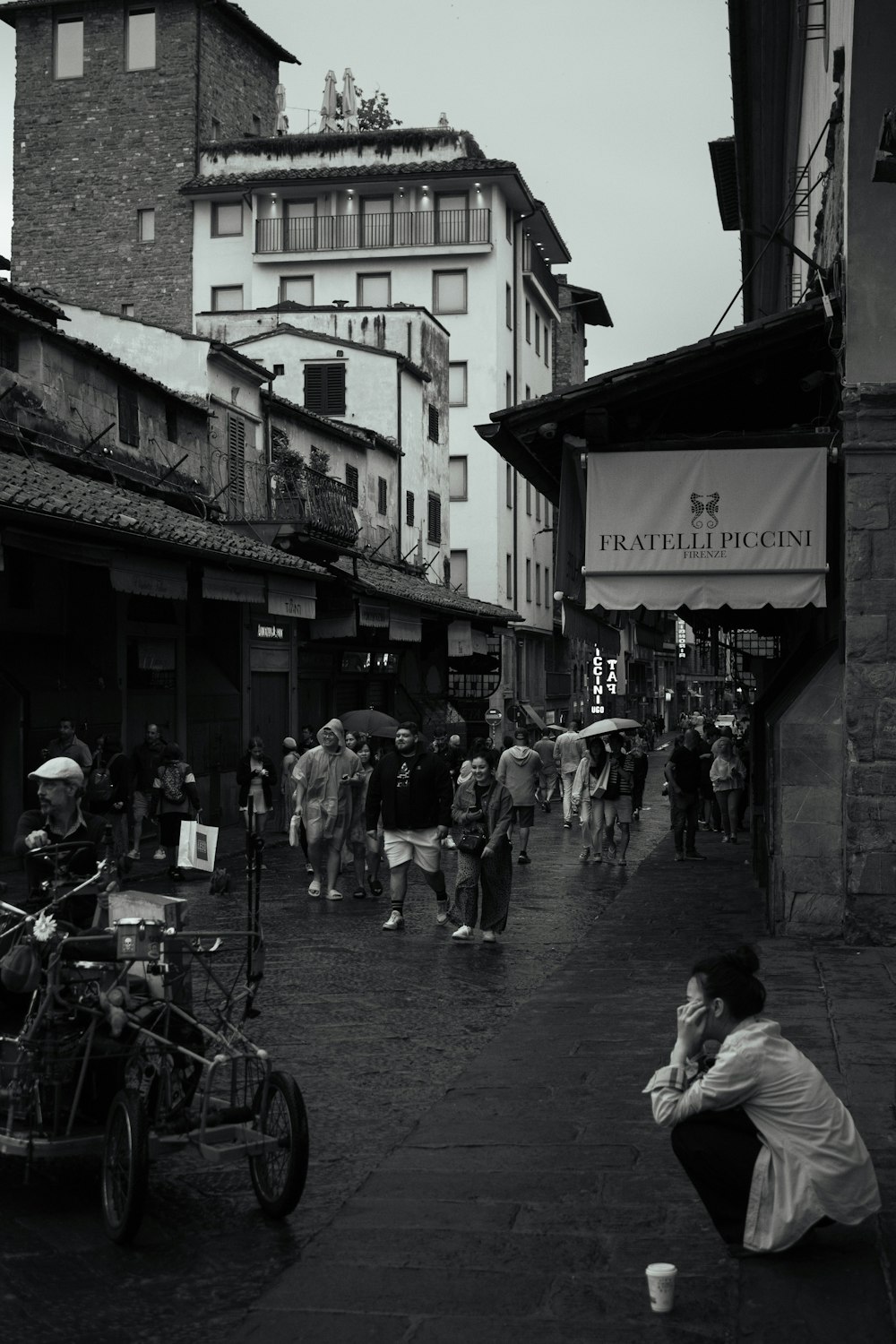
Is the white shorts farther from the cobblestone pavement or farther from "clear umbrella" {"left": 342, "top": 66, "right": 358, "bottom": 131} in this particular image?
"clear umbrella" {"left": 342, "top": 66, "right": 358, "bottom": 131}

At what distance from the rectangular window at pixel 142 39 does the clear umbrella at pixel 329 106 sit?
835cm

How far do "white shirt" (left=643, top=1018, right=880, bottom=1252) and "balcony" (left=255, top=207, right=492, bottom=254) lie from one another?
166ft

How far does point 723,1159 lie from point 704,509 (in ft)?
22.9

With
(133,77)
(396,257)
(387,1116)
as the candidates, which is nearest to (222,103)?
(133,77)

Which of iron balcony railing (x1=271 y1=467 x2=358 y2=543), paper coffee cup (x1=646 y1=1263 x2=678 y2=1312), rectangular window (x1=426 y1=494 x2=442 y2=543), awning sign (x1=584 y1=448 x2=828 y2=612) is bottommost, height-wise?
paper coffee cup (x1=646 y1=1263 x2=678 y2=1312)

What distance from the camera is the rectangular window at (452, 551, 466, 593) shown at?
2114 inches

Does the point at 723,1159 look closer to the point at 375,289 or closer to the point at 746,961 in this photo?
the point at 746,961

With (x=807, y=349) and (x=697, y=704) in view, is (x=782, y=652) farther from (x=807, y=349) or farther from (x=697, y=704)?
(x=697, y=704)

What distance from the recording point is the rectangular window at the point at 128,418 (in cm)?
2480

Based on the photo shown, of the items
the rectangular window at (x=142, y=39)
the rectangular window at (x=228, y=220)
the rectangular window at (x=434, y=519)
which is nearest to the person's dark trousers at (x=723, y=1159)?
the rectangular window at (x=434, y=519)

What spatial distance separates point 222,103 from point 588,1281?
51.2m

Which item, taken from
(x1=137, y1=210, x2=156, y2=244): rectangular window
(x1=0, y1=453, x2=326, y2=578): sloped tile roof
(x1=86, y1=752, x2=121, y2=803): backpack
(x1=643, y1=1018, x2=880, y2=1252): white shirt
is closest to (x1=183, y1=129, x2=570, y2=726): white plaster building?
(x1=137, y1=210, x2=156, y2=244): rectangular window

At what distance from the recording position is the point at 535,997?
970 centimetres

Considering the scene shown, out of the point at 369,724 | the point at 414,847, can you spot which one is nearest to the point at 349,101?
the point at 369,724
